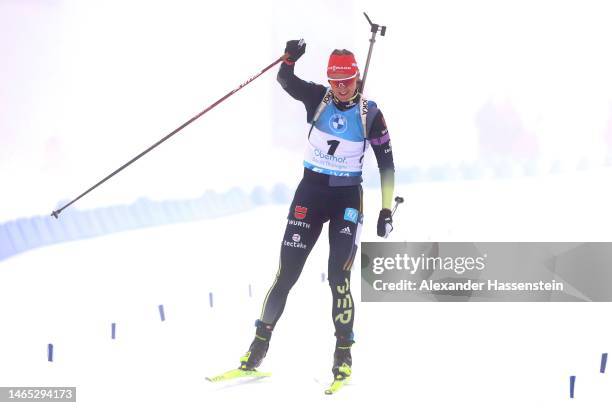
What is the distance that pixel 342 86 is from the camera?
6.03 metres

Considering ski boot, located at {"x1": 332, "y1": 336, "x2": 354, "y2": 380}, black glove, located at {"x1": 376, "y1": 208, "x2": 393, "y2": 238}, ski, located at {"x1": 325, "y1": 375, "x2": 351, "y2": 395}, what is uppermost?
black glove, located at {"x1": 376, "y1": 208, "x2": 393, "y2": 238}

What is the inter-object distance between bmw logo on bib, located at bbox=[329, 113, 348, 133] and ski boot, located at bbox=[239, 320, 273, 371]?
1.50 meters

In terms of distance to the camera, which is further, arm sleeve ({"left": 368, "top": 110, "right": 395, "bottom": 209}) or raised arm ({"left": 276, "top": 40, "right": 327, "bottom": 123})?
raised arm ({"left": 276, "top": 40, "right": 327, "bottom": 123})

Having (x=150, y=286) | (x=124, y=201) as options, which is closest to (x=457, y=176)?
(x=124, y=201)

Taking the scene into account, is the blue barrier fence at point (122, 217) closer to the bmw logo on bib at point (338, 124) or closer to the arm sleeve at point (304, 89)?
the arm sleeve at point (304, 89)

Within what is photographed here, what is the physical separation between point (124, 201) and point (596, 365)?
9301mm

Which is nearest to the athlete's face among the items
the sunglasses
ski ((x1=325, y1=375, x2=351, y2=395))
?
the sunglasses

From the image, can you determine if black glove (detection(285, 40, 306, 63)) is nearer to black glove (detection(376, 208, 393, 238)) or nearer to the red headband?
the red headband

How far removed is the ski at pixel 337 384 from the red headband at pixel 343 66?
2117mm

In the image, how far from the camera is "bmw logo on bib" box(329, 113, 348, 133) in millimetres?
6082

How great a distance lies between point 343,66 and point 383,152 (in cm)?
67

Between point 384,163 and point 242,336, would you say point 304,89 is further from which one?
point 242,336

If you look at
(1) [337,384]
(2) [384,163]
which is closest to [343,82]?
(2) [384,163]

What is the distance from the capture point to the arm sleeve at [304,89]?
6211 mm
